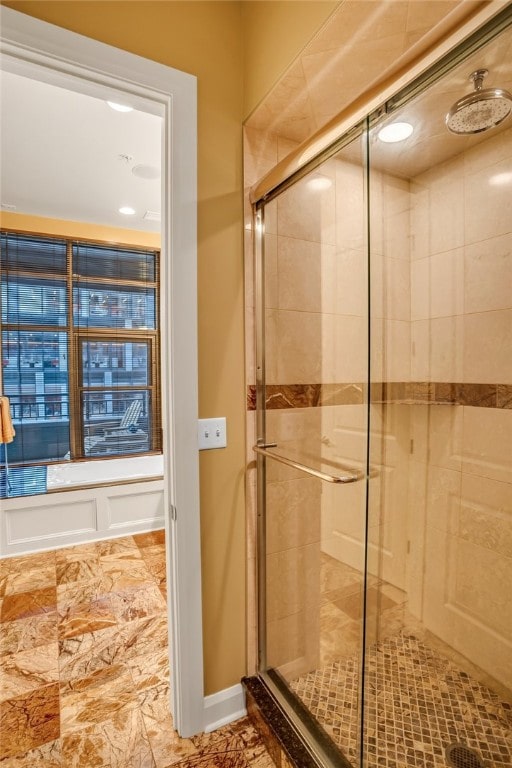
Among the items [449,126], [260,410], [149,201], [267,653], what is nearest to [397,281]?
[449,126]

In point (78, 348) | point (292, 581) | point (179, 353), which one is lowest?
point (292, 581)

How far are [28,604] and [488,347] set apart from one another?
2.83m

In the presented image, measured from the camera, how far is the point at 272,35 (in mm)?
1328

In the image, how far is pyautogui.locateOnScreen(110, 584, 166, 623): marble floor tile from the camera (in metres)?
2.26

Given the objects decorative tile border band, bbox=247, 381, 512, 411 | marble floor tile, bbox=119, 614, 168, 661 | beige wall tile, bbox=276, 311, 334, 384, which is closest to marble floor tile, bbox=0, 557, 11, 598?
marble floor tile, bbox=119, 614, 168, 661

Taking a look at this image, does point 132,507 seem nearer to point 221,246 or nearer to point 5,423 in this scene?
point 5,423

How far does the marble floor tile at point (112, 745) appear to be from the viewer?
1364 millimetres

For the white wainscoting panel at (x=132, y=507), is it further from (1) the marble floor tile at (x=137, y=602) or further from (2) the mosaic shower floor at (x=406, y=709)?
(2) the mosaic shower floor at (x=406, y=709)

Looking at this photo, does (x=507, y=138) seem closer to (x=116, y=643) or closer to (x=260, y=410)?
(x=260, y=410)

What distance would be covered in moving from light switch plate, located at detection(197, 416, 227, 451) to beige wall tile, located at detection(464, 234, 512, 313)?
1.05 metres

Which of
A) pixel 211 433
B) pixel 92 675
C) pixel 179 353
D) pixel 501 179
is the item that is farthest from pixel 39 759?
pixel 501 179

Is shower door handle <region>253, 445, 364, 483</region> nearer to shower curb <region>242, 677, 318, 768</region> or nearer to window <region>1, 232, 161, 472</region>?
shower curb <region>242, 677, 318, 768</region>

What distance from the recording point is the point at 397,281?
4.85 feet

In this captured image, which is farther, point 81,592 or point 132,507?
point 132,507
